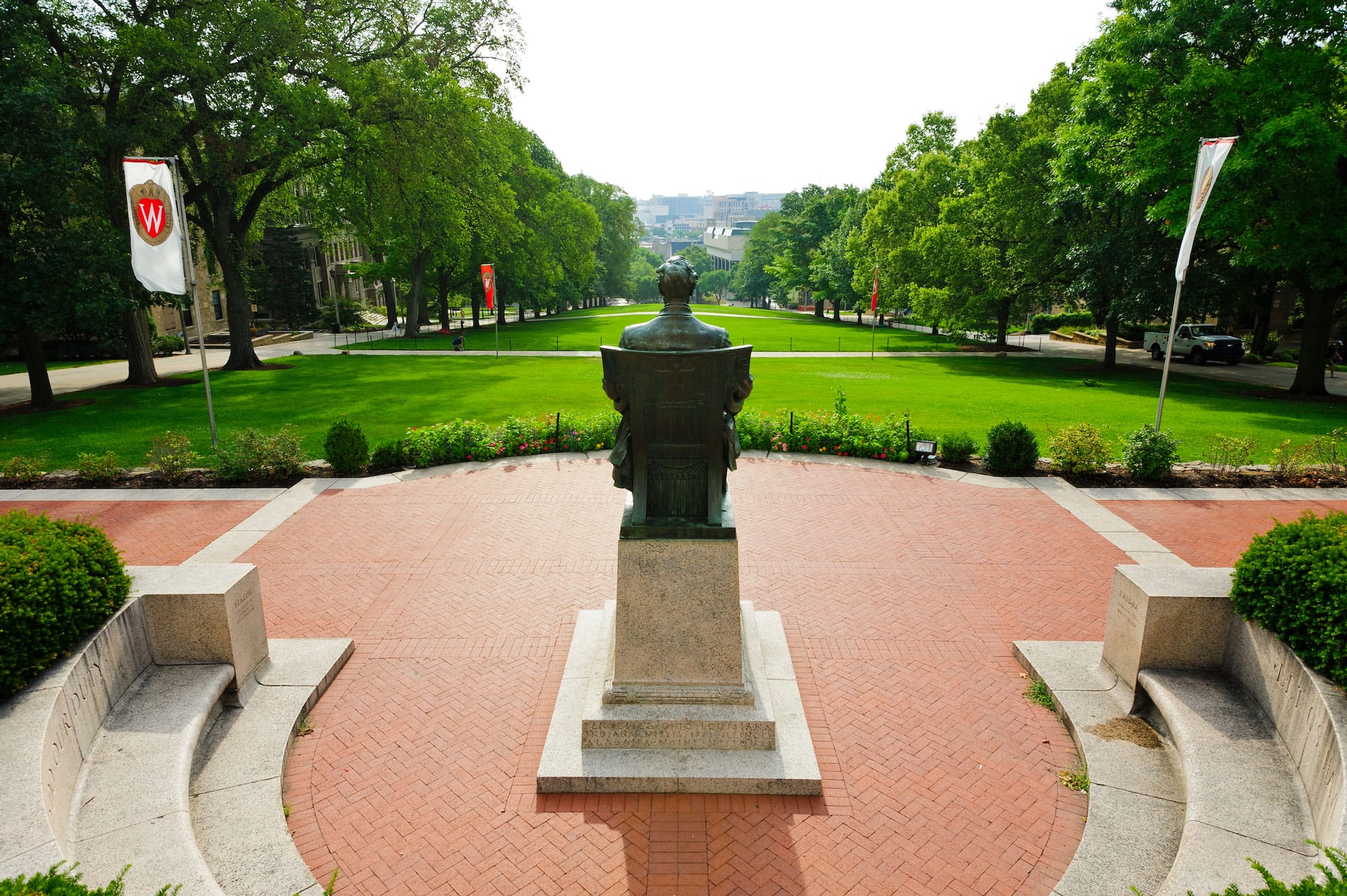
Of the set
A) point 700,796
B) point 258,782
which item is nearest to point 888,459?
point 700,796

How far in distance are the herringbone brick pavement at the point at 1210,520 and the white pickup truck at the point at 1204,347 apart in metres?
25.4

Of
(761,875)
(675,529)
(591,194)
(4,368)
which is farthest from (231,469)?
(591,194)

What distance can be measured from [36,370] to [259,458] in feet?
46.6

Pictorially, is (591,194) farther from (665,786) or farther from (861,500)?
(665,786)

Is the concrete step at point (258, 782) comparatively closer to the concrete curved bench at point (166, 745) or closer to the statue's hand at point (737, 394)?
the concrete curved bench at point (166, 745)

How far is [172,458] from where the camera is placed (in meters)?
13.7

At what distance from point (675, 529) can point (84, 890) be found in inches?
149

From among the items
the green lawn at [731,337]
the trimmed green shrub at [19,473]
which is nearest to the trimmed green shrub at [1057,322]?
the green lawn at [731,337]

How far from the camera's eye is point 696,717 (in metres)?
5.63

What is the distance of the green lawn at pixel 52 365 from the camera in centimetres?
3241

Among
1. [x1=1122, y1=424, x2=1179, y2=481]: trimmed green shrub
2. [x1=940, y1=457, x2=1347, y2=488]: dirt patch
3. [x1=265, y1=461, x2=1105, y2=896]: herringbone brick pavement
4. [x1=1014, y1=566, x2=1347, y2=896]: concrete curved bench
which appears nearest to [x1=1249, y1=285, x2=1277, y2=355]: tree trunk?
[x1=940, y1=457, x2=1347, y2=488]: dirt patch

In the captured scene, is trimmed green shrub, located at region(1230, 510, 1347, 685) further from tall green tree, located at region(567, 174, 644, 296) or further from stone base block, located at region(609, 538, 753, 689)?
tall green tree, located at region(567, 174, 644, 296)

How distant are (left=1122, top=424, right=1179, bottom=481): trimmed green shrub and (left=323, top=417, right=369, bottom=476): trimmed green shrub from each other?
1457 centimetres

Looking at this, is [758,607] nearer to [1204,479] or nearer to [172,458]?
[1204,479]
